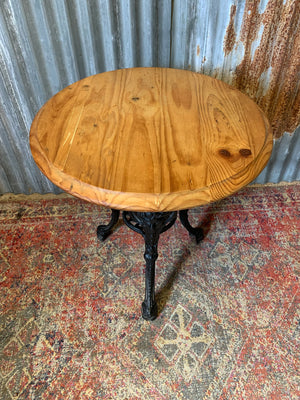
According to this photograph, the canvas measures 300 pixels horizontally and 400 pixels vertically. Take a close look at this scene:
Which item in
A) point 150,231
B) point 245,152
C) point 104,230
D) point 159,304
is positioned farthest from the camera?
point 104,230

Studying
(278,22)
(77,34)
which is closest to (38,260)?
(77,34)

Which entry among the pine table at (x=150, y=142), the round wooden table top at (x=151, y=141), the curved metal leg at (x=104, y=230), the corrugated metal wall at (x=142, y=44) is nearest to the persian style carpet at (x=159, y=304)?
the curved metal leg at (x=104, y=230)

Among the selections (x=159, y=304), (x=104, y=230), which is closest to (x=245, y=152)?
(x=159, y=304)

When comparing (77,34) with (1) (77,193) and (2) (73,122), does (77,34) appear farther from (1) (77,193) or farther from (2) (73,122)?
(1) (77,193)

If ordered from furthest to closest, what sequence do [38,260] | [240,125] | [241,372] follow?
1. [38,260]
2. [241,372]
3. [240,125]

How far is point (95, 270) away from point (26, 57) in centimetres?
108

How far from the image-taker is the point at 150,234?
1.14 metres

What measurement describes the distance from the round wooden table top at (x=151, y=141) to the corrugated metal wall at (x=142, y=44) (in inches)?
11.9

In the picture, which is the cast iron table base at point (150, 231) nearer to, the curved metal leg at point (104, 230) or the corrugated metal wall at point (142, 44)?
the curved metal leg at point (104, 230)

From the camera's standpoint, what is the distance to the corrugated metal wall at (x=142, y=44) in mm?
1368

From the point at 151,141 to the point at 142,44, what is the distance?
0.75 meters

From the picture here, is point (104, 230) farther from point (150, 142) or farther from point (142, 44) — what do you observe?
point (142, 44)

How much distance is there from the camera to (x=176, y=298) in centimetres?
147

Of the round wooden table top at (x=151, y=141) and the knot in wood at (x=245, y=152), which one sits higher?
the round wooden table top at (x=151, y=141)
